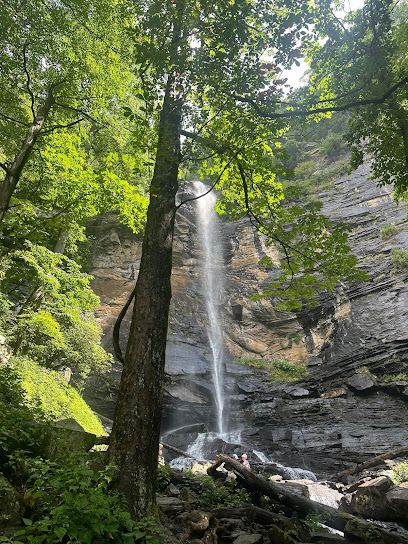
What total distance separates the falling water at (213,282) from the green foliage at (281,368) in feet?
6.12

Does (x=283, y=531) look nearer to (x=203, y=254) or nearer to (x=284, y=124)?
(x=284, y=124)

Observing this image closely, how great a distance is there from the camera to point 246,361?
843 inches

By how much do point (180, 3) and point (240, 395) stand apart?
17875 millimetres

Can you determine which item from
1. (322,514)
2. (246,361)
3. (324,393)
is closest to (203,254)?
(246,361)

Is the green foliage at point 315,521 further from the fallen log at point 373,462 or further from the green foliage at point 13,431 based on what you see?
the fallen log at point 373,462

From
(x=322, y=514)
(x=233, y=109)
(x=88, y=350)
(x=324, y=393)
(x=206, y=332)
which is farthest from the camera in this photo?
(x=206, y=332)

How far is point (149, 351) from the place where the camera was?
3904 millimetres

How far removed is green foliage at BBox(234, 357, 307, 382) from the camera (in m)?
19.6

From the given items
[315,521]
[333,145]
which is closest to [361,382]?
[315,521]

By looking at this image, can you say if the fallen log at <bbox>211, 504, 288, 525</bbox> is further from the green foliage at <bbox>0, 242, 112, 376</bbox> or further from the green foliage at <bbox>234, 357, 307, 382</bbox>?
the green foliage at <bbox>234, 357, 307, 382</bbox>

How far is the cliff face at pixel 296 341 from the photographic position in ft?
47.5

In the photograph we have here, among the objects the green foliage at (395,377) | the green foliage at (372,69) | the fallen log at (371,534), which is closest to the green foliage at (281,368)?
the green foliage at (395,377)

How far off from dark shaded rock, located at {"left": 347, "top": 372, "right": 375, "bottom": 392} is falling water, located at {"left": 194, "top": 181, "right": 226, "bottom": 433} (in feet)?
23.1

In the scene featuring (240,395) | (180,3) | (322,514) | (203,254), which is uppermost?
(203,254)
